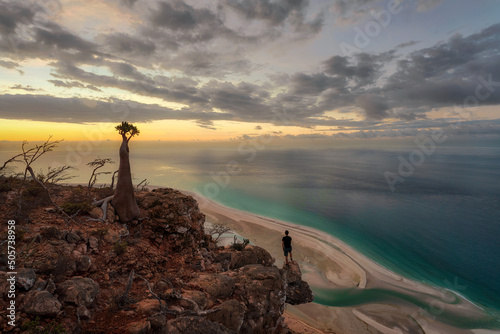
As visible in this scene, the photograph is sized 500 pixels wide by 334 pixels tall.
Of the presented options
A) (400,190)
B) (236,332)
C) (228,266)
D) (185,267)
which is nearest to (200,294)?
→ (236,332)

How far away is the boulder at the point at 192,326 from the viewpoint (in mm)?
7162

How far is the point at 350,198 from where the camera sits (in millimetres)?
71375

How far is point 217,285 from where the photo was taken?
1002cm

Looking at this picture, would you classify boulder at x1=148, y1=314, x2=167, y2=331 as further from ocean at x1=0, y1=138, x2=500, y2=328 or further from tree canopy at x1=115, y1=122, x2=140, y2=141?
ocean at x1=0, y1=138, x2=500, y2=328

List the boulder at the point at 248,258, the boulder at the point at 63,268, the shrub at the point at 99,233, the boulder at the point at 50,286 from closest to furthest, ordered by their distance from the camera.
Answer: the boulder at the point at 50,286 → the boulder at the point at 63,268 → the shrub at the point at 99,233 → the boulder at the point at 248,258

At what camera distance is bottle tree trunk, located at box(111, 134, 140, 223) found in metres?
13.6

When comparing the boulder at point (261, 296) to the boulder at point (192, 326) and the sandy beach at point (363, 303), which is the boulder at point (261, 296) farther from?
the sandy beach at point (363, 303)

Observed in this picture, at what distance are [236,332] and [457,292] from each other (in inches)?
1311

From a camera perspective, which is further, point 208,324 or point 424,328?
point 424,328

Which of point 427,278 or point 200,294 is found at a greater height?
point 200,294

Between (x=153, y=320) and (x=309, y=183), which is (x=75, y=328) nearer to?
(x=153, y=320)

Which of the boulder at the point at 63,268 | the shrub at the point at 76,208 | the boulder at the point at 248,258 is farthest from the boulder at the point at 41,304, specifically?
the boulder at the point at 248,258

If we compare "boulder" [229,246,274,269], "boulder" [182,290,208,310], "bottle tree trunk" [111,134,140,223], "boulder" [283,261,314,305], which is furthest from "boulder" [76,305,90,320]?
"boulder" [283,261,314,305]

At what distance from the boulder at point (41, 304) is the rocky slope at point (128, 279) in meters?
0.02
